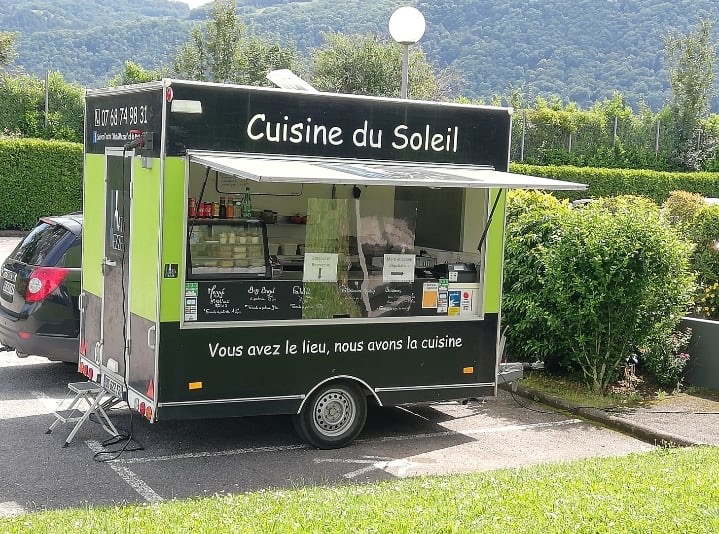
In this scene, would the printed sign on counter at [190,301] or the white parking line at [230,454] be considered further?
the printed sign on counter at [190,301]

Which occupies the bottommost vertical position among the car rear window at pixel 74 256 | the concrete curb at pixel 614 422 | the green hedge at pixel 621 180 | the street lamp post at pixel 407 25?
the concrete curb at pixel 614 422

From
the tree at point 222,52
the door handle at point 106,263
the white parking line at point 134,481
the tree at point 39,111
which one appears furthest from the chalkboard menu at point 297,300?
the tree at point 222,52

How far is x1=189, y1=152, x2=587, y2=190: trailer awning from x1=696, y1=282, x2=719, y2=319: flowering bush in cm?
433

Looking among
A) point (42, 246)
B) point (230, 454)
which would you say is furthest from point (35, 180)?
point (230, 454)

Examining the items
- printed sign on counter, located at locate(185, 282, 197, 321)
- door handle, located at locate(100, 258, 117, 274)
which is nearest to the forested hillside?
door handle, located at locate(100, 258, 117, 274)

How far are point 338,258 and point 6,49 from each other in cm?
3385

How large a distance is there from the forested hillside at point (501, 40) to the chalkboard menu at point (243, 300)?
72122 millimetres

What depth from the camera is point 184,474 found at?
750 cm

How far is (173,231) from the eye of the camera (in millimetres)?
7484

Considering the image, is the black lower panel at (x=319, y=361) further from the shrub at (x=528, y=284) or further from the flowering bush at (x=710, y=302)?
the flowering bush at (x=710, y=302)

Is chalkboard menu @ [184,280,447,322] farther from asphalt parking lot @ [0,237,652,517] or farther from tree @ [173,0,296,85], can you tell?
tree @ [173,0,296,85]

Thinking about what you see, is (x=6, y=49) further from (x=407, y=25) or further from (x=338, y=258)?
(x=338, y=258)

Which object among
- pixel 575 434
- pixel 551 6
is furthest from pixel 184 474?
pixel 551 6

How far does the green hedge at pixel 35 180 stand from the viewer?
24.4 meters
